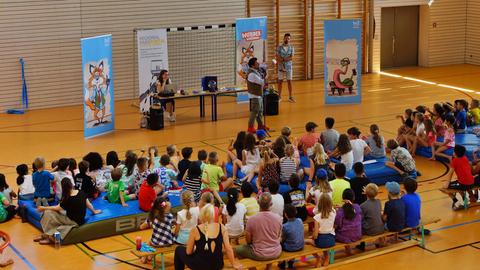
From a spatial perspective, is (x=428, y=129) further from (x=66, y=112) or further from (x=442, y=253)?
(x=66, y=112)

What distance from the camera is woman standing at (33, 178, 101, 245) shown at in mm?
12695

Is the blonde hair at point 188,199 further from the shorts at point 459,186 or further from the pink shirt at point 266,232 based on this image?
the shorts at point 459,186

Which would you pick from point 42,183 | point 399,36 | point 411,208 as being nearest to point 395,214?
point 411,208

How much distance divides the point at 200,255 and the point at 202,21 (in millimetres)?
15862

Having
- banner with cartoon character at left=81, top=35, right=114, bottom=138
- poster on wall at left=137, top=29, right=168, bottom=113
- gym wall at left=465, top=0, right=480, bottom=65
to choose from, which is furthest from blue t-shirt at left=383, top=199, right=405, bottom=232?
gym wall at left=465, top=0, right=480, bottom=65

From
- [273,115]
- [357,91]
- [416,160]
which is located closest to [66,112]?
[273,115]

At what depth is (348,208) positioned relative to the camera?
1157 cm

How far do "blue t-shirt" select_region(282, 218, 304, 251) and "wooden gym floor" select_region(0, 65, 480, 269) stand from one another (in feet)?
2.07

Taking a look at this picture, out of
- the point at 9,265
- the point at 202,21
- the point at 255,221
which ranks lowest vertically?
the point at 9,265

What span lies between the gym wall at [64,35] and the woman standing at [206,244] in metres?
14.2

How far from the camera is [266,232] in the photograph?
36.0 ft

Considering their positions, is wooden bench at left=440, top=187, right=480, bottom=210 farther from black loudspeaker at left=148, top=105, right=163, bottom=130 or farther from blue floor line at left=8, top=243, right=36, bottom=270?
black loudspeaker at left=148, top=105, right=163, bottom=130

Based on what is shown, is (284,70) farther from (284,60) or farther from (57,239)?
(57,239)

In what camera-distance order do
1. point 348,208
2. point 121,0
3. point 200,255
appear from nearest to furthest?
1. point 200,255
2. point 348,208
3. point 121,0
